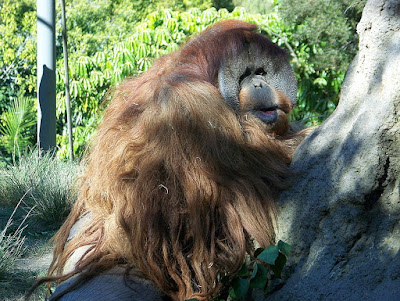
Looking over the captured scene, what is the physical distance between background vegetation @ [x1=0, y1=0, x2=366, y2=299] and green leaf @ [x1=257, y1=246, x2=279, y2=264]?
213cm

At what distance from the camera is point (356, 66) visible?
2.12m

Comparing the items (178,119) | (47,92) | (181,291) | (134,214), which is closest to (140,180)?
(134,214)

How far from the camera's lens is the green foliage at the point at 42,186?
500 centimetres

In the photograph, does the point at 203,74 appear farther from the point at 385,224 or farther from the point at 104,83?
the point at 104,83

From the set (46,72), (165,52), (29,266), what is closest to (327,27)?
(165,52)

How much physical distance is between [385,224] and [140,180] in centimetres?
89

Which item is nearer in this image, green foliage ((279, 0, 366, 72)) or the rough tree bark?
the rough tree bark

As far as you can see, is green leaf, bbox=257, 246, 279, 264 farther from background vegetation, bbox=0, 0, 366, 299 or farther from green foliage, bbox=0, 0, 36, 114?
green foliage, bbox=0, 0, 36, 114

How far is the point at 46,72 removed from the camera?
6109 mm

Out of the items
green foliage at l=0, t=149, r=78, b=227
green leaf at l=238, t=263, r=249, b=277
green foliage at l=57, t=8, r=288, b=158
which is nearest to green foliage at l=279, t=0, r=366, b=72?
green foliage at l=57, t=8, r=288, b=158

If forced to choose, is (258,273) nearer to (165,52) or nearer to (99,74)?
(165,52)

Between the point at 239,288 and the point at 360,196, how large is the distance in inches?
20.8

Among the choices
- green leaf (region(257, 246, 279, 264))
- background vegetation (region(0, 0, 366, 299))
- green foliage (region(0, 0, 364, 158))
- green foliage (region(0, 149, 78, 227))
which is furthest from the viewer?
green foliage (region(0, 0, 364, 158))

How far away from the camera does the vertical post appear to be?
6051mm
